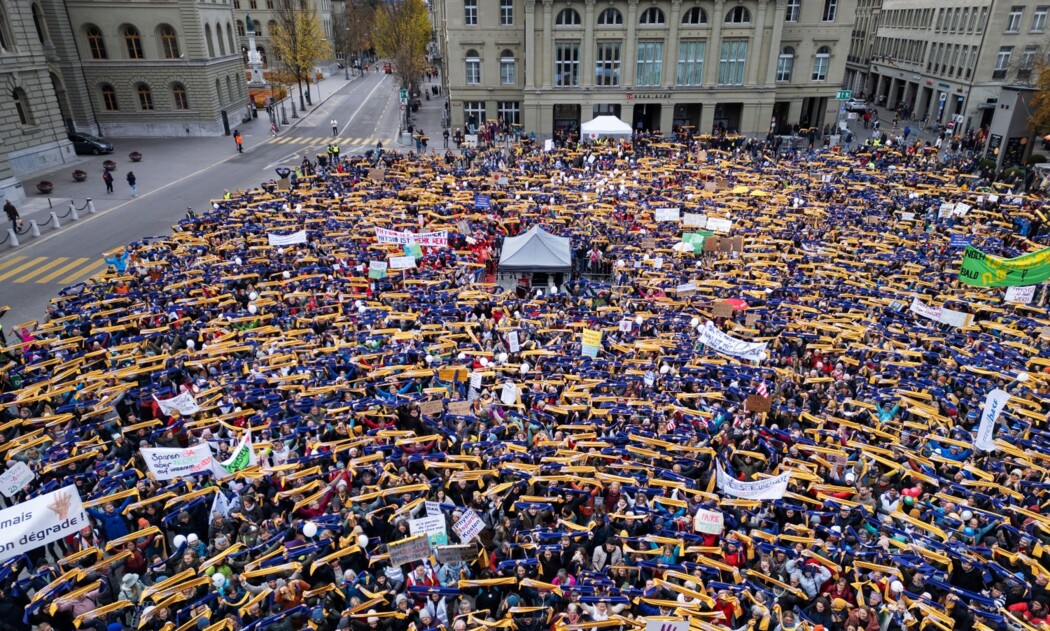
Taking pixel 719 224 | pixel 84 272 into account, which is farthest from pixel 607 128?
pixel 84 272

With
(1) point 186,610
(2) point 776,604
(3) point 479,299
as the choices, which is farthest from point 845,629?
(3) point 479,299

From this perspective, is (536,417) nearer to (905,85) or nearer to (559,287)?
(559,287)

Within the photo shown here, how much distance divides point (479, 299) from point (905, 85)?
6615 centimetres

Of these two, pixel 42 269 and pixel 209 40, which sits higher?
pixel 209 40

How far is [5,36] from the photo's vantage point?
3941cm

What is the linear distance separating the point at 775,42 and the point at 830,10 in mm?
6732

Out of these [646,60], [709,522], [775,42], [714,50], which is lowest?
[709,522]

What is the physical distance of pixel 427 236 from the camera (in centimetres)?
2309

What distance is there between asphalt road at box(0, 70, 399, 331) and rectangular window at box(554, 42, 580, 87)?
1499 cm

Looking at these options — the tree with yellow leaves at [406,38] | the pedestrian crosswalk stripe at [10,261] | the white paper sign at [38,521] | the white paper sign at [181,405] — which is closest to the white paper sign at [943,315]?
the white paper sign at [181,405]

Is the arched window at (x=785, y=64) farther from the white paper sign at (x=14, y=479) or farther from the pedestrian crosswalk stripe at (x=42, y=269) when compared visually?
the white paper sign at (x=14, y=479)

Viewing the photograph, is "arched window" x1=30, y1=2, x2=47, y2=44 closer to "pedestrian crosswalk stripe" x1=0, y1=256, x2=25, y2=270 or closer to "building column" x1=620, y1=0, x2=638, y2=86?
"pedestrian crosswalk stripe" x1=0, y1=256, x2=25, y2=270

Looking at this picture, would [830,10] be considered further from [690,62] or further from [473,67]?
[473,67]

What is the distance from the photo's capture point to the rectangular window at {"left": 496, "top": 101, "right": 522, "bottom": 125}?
54188mm
